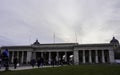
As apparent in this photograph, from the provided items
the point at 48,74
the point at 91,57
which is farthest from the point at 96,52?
the point at 48,74

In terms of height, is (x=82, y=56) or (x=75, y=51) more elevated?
(x=75, y=51)

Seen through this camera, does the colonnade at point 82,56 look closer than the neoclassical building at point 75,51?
No

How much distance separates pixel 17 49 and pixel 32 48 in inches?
307

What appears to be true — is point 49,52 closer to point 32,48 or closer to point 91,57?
point 32,48

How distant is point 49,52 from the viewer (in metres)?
92.6

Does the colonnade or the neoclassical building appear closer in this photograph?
the neoclassical building

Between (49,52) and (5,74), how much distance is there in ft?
250

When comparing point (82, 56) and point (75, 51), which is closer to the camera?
point (75, 51)

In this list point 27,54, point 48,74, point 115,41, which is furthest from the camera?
point 115,41

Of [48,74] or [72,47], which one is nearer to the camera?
[48,74]

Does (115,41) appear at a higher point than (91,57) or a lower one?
higher

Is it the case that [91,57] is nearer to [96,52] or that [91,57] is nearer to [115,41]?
[96,52]

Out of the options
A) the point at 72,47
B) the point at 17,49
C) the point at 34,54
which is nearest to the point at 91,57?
the point at 72,47

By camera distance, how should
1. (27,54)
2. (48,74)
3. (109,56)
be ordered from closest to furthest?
(48,74) < (109,56) < (27,54)
